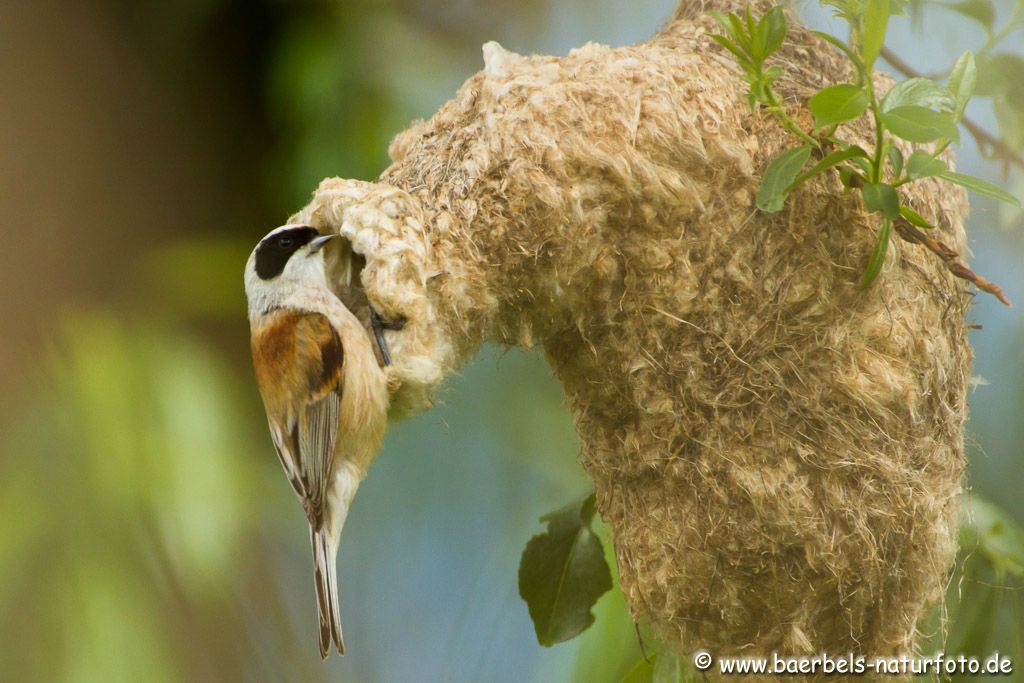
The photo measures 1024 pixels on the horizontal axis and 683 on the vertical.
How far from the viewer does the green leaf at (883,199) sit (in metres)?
1.17

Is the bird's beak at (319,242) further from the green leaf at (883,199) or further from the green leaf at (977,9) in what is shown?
the green leaf at (977,9)

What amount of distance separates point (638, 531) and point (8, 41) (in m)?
1.91

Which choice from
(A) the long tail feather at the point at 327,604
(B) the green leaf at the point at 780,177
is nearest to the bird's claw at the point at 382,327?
(A) the long tail feather at the point at 327,604

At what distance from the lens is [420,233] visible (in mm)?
1304

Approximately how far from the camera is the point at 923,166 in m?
1.16

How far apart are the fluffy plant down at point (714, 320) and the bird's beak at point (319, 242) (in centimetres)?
3

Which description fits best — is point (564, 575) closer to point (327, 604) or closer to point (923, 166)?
point (327, 604)

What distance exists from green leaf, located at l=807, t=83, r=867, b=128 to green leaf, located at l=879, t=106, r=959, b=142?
4 centimetres

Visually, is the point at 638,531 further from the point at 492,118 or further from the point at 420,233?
the point at 492,118

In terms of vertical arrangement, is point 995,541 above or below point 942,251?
below

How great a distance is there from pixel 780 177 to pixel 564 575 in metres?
0.92

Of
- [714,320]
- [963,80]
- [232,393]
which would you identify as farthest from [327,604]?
[232,393]

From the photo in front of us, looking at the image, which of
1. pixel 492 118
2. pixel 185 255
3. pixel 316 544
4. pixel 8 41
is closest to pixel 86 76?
pixel 8 41

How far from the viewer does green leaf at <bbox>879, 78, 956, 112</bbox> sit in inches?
44.5
